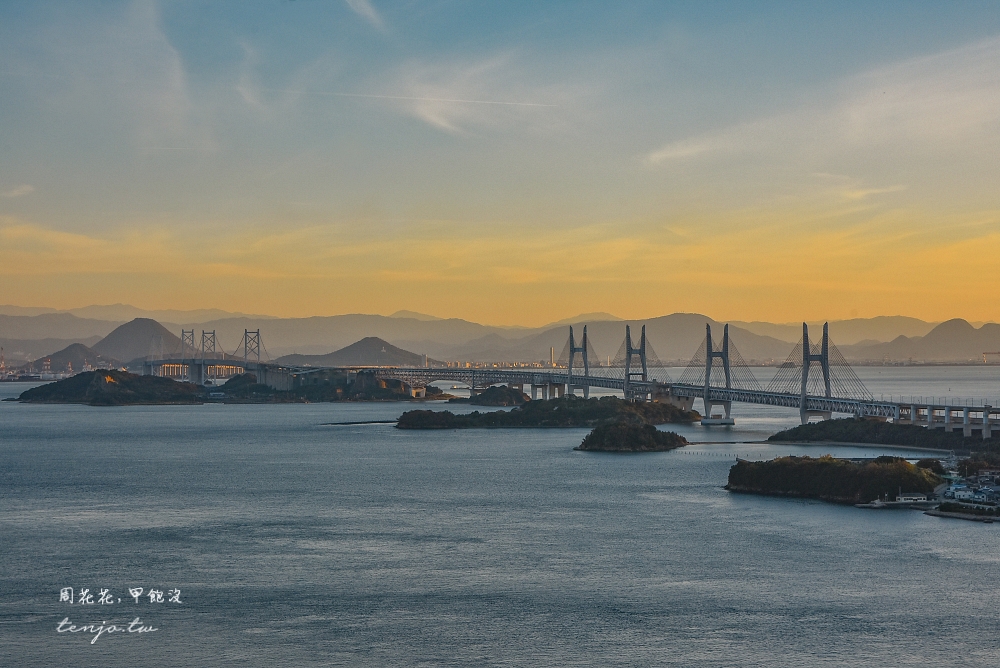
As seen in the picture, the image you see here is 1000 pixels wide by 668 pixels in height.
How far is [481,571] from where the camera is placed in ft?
85.1

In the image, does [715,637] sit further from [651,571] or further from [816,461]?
[816,461]

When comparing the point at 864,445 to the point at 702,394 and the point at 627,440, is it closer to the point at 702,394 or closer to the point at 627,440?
the point at 627,440

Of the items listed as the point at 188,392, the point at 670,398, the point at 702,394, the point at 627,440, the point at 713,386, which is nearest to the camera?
the point at 627,440

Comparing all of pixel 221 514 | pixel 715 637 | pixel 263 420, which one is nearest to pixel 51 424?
pixel 263 420

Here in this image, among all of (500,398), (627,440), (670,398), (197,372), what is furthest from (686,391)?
(197,372)

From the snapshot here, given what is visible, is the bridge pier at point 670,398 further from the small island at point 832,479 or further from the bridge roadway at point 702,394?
the small island at point 832,479

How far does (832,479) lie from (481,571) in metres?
15.7

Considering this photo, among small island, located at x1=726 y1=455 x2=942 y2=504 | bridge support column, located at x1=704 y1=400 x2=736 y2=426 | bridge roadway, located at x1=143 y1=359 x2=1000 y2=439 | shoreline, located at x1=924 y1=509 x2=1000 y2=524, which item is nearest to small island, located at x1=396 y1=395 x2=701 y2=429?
bridge support column, located at x1=704 y1=400 x2=736 y2=426

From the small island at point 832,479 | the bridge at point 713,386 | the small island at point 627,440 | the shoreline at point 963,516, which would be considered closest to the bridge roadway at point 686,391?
the bridge at point 713,386

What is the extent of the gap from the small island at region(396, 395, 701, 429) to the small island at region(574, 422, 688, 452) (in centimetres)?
1552

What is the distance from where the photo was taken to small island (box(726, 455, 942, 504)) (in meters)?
36.1

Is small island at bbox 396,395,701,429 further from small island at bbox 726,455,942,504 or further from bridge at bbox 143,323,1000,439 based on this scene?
small island at bbox 726,455,942,504

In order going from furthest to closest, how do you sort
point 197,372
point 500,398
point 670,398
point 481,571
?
point 197,372
point 500,398
point 670,398
point 481,571

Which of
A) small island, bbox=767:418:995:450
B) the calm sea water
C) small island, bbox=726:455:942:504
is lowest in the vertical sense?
the calm sea water
